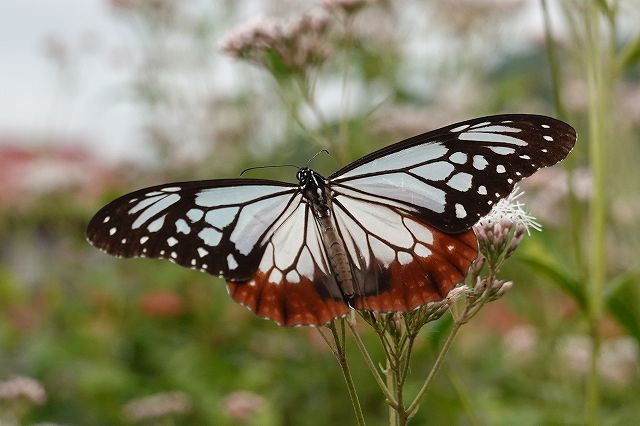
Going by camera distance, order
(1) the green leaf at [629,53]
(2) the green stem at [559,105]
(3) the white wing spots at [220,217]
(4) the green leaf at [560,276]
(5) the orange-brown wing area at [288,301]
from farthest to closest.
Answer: (1) the green leaf at [629,53] → (2) the green stem at [559,105] → (4) the green leaf at [560,276] → (3) the white wing spots at [220,217] → (5) the orange-brown wing area at [288,301]

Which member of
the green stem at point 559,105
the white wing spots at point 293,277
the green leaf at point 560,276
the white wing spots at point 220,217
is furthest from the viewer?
the green stem at point 559,105

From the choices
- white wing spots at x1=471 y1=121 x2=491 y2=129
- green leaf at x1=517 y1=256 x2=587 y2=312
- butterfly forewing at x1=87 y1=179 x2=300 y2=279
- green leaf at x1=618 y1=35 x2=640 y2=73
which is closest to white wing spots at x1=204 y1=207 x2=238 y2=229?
butterfly forewing at x1=87 y1=179 x2=300 y2=279

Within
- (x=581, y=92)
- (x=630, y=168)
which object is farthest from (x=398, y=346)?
(x=581, y=92)

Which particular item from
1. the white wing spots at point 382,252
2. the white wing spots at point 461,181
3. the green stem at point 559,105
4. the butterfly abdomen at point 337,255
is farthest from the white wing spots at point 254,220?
the green stem at point 559,105

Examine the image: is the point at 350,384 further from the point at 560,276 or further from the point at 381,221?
the point at 560,276

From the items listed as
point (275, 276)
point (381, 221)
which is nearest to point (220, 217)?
point (275, 276)

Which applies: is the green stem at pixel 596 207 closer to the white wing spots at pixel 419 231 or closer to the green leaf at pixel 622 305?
the green leaf at pixel 622 305
